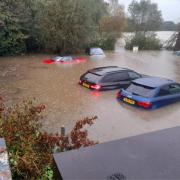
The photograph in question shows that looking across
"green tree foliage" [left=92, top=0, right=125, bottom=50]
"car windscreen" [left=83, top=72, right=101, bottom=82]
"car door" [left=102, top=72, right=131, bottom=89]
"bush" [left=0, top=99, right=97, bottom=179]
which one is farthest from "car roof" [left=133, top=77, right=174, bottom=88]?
"green tree foliage" [left=92, top=0, right=125, bottom=50]

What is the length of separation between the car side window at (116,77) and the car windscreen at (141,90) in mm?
2275

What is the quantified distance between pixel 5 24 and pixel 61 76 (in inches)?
392

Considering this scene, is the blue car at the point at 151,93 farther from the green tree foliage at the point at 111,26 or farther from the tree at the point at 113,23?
the tree at the point at 113,23

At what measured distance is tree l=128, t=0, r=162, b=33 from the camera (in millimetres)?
49281

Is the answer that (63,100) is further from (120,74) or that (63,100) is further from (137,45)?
(137,45)

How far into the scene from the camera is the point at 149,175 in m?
2.61

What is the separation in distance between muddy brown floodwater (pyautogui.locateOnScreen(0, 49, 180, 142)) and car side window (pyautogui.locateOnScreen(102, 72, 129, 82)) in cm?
72

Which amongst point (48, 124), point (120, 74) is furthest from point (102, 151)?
point (120, 74)

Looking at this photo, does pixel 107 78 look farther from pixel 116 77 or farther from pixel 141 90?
pixel 141 90

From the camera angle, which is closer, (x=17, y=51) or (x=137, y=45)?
(x=17, y=51)

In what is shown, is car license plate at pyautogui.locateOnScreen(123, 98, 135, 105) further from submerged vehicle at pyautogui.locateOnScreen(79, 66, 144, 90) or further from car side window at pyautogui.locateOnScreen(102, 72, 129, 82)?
car side window at pyautogui.locateOnScreen(102, 72, 129, 82)

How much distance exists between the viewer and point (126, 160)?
291 centimetres

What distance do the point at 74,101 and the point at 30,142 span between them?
7186 millimetres

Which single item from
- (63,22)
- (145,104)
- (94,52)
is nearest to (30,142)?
(145,104)
